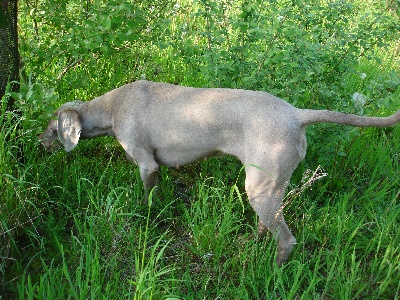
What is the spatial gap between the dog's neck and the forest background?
0.24 metres

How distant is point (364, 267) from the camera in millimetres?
2842

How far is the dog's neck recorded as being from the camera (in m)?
3.28

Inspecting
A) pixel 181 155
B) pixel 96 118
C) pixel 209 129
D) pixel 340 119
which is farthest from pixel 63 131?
pixel 340 119

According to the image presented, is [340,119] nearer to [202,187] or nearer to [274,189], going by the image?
[274,189]

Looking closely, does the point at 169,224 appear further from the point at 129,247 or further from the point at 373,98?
the point at 373,98

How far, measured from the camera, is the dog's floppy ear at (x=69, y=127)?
322 cm

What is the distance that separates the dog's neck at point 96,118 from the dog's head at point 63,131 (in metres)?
0.06

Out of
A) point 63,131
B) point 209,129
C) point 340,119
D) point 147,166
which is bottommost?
point 147,166

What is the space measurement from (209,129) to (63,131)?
1024 millimetres

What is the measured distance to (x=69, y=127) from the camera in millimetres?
3236

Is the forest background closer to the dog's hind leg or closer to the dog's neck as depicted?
the dog's hind leg

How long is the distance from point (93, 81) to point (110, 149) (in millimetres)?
712

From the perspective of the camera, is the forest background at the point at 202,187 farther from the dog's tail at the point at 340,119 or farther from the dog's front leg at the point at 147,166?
the dog's tail at the point at 340,119

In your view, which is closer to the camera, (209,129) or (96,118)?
(209,129)
